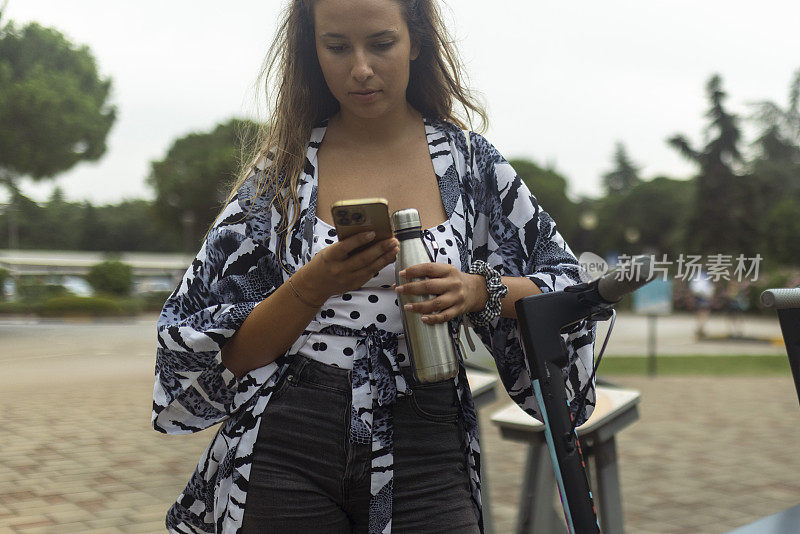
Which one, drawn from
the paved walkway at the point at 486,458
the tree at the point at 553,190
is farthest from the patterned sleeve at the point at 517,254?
the tree at the point at 553,190

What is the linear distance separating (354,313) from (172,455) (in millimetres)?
4977

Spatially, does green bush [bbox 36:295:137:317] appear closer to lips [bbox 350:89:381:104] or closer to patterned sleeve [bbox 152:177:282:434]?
patterned sleeve [bbox 152:177:282:434]

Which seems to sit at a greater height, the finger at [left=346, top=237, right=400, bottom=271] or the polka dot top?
the finger at [left=346, top=237, right=400, bottom=271]

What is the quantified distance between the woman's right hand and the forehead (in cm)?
39

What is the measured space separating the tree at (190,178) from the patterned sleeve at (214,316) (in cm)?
4179

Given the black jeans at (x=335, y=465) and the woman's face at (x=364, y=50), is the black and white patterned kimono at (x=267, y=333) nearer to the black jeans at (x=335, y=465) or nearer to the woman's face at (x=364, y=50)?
the black jeans at (x=335, y=465)

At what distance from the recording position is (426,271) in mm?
1208

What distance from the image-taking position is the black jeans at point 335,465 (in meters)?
1.31

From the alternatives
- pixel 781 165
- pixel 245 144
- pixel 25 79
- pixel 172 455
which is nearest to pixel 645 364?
pixel 172 455

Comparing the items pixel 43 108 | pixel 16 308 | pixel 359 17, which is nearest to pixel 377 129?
pixel 359 17

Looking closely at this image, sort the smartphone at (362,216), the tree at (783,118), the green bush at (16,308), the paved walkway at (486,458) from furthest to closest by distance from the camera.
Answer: the tree at (783,118) < the green bush at (16,308) < the paved walkway at (486,458) < the smartphone at (362,216)

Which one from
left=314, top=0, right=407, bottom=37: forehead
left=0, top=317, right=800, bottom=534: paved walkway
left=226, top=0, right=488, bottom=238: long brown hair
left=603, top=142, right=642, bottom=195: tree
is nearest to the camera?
left=314, top=0, right=407, bottom=37: forehead

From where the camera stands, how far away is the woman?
1316 mm

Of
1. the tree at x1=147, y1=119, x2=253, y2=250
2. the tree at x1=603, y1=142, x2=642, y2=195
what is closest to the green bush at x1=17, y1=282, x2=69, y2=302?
the tree at x1=147, y1=119, x2=253, y2=250
